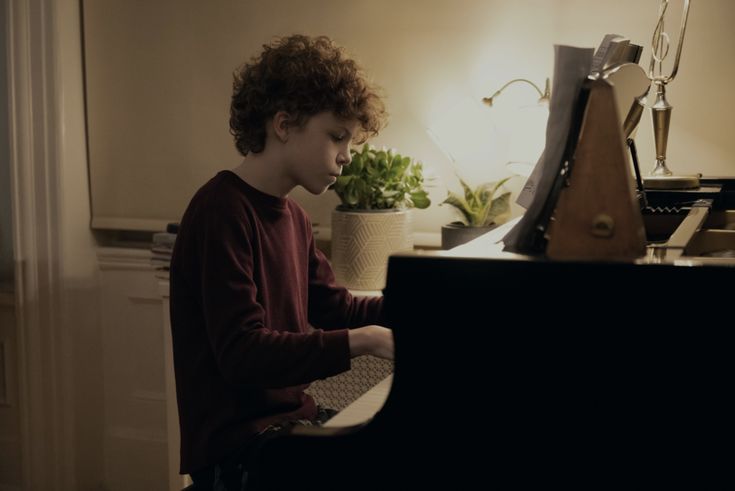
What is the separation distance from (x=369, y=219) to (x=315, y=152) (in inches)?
27.2

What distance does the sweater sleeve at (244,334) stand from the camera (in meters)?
1.38

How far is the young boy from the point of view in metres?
1.41

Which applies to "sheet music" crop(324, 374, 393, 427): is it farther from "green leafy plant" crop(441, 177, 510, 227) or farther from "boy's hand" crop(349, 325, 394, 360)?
"green leafy plant" crop(441, 177, 510, 227)

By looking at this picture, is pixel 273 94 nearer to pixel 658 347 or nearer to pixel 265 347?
pixel 265 347

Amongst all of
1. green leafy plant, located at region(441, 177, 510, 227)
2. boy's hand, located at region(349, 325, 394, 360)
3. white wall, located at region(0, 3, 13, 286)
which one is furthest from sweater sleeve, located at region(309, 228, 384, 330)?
white wall, located at region(0, 3, 13, 286)

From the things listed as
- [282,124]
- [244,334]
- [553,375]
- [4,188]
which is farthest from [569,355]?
[4,188]

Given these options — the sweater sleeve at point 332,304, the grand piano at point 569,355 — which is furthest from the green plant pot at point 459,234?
the grand piano at point 569,355

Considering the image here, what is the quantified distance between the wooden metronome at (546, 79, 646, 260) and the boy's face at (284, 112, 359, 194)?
2.48 ft

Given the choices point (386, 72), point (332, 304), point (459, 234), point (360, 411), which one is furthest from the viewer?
point (386, 72)

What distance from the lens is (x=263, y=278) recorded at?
1.61 metres

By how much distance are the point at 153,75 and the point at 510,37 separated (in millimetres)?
1152

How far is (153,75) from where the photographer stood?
2.93 m

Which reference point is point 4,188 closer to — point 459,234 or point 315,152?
point 459,234

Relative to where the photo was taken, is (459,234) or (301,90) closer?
(301,90)
